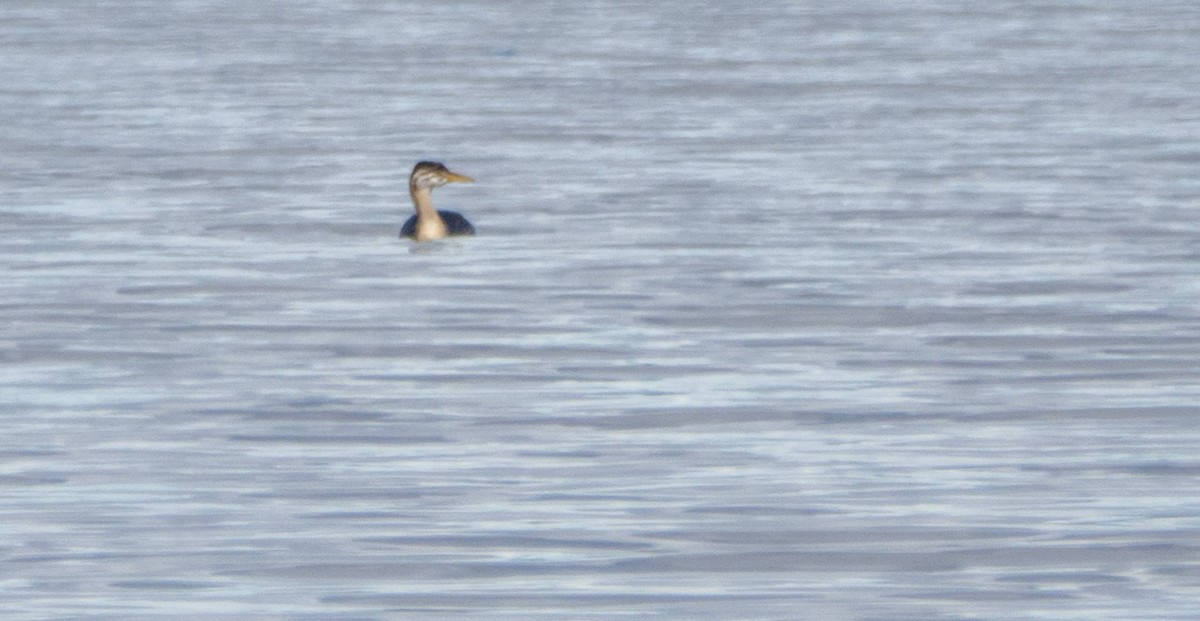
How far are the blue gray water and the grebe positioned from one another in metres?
0.16

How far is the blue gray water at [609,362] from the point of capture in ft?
27.1

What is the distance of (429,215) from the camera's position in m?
17.6

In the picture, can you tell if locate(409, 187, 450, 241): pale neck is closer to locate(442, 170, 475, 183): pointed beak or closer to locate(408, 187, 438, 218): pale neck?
locate(408, 187, 438, 218): pale neck

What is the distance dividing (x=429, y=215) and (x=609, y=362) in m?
5.51

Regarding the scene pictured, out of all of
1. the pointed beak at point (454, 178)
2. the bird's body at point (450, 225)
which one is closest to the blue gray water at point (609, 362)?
the bird's body at point (450, 225)

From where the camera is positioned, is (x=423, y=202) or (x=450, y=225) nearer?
(x=450, y=225)

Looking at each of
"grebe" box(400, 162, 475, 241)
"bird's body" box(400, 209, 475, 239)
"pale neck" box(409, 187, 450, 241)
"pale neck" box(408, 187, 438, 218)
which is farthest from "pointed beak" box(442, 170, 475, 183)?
"pale neck" box(409, 187, 450, 241)

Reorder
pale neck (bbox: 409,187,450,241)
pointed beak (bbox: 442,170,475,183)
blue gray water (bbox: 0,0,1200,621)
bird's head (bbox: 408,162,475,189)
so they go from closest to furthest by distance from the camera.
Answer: blue gray water (bbox: 0,0,1200,621) < pale neck (bbox: 409,187,450,241) < bird's head (bbox: 408,162,475,189) < pointed beak (bbox: 442,170,475,183)

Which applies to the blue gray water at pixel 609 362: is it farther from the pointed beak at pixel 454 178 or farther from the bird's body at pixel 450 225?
the pointed beak at pixel 454 178

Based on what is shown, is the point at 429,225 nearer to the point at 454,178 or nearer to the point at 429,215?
the point at 429,215

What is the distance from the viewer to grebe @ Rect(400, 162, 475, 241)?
1758 cm

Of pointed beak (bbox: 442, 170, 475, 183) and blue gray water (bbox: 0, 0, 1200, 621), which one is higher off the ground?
pointed beak (bbox: 442, 170, 475, 183)

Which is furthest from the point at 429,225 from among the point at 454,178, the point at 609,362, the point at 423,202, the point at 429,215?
the point at 609,362

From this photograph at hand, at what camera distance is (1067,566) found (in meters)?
8.25
